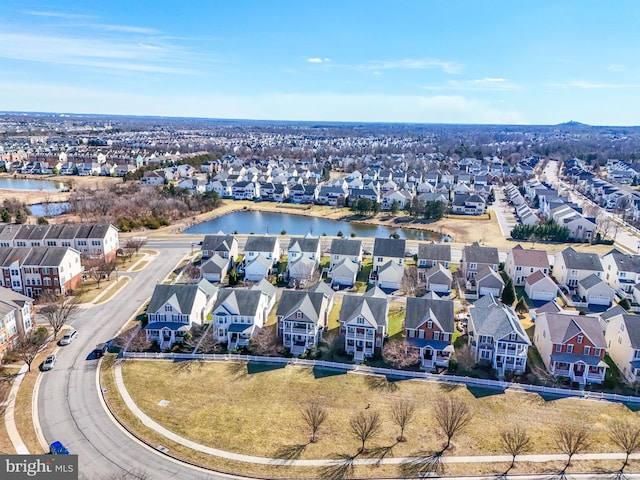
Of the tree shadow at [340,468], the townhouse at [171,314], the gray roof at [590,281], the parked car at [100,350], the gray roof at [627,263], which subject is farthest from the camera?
the gray roof at [627,263]

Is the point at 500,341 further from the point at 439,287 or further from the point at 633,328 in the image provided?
the point at 439,287

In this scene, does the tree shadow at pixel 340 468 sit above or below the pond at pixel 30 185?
below

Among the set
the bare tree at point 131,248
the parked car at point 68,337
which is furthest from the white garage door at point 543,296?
the bare tree at point 131,248

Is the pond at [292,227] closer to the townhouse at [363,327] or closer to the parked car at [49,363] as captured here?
the townhouse at [363,327]

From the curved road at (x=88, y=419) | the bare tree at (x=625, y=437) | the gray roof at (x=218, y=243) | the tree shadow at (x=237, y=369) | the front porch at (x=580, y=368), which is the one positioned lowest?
the curved road at (x=88, y=419)

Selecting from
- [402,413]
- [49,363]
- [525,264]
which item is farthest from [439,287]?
[49,363]

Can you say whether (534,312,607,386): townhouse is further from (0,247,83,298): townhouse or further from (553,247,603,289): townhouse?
(0,247,83,298): townhouse

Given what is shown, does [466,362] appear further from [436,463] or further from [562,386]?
[436,463]
